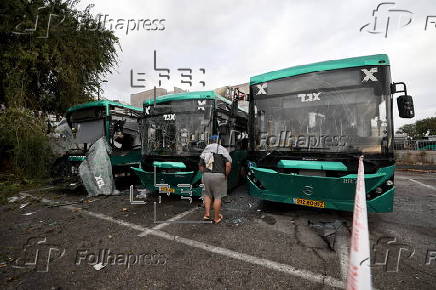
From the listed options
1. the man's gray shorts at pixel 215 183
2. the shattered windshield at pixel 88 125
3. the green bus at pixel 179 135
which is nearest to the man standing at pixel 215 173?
the man's gray shorts at pixel 215 183

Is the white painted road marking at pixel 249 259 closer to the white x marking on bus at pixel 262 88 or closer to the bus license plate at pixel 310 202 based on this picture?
the bus license plate at pixel 310 202


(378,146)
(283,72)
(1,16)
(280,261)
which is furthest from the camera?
(1,16)

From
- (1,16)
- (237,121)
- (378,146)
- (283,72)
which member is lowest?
(378,146)

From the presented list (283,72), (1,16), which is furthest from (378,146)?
(1,16)

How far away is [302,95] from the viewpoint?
13.9ft

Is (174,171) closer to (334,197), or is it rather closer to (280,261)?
(280,261)

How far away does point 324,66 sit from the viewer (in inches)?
163

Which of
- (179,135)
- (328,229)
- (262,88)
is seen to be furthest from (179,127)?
(328,229)

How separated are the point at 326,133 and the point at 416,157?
15431 mm

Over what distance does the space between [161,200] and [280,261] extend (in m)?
3.99

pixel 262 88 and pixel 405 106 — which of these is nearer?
pixel 405 106

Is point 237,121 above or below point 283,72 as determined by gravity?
below

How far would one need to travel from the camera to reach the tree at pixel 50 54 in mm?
9273

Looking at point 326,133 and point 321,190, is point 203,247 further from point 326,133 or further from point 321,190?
point 326,133
